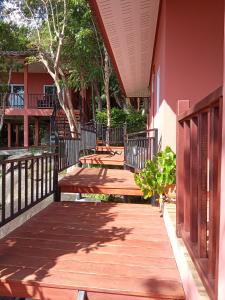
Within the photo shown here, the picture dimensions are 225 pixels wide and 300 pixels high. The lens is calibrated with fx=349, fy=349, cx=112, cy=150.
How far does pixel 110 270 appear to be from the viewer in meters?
2.82

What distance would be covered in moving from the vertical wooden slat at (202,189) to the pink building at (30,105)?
60.7ft

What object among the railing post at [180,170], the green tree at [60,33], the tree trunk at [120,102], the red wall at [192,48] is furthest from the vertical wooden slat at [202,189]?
the tree trunk at [120,102]

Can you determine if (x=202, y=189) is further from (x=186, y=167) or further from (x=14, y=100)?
(x=14, y=100)

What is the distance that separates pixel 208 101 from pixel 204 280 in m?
0.96

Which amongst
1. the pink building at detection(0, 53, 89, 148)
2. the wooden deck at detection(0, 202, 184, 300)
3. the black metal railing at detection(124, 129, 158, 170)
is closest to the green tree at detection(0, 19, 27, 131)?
the pink building at detection(0, 53, 89, 148)

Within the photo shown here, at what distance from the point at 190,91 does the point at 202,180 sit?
10.4 ft

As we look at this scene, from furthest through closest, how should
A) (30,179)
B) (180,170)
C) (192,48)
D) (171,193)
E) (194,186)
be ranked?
(30,179) < (192,48) < (171,193) < (180,170) < (194,186)

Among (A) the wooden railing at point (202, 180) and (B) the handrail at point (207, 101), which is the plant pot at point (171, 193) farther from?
(B) the handrail at point (207, 101)

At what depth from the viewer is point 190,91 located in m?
5.07

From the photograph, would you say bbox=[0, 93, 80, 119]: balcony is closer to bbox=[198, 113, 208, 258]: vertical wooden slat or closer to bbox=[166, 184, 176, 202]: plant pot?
bbox=[166, 184, 176, 202]: plant pot

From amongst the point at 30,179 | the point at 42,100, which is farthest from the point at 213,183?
the point at 42,100

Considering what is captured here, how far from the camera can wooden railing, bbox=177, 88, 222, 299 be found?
171 cm

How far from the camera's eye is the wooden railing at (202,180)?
5.61ft

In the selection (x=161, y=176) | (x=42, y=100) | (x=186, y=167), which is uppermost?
(x=42, y=100)
